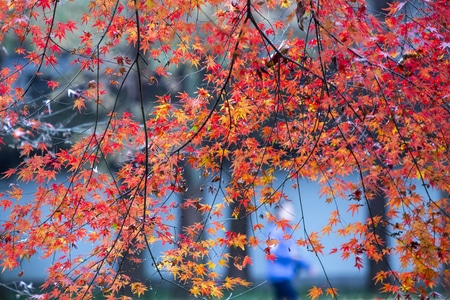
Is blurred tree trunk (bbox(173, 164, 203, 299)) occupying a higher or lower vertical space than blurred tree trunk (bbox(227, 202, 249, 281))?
higher

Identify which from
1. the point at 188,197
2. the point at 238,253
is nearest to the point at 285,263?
the point at 238,253

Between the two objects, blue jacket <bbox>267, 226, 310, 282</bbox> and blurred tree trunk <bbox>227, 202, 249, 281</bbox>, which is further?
blurred tree trunk <bbox>227, 202, 249, 281</bbox>

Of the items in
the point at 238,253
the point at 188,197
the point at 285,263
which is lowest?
the point at 285,263

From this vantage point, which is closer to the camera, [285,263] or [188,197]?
[285,263]

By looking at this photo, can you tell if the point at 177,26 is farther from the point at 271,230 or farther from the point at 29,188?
the point at 29,188

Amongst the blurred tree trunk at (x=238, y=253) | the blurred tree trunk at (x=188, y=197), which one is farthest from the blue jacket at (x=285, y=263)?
the blurred tree trunk at (x=188, y=197)

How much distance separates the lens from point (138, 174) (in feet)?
13.5

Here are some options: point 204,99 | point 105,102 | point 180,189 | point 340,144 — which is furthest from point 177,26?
point 105,102

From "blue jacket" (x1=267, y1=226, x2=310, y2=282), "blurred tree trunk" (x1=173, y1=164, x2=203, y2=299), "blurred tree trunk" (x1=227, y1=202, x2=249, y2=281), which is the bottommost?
"blue jacket" (x1=267, y1=226, x2=310, y2=282)

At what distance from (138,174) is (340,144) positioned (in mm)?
1566

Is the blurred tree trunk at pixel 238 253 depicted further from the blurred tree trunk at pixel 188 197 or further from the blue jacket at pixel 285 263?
the blue jacket at pixel 285 263

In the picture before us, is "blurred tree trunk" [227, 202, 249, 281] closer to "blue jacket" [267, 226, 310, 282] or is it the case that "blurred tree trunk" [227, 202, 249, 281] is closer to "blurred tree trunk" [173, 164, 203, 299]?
"blurred tree trunk" [173, 164, 203, 299]

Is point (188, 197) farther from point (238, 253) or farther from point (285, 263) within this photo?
point (285, 263)

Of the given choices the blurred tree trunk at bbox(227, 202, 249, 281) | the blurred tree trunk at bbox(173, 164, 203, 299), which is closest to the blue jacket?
the blurred tree trunk at bbox(227, 202, 249, 281)
